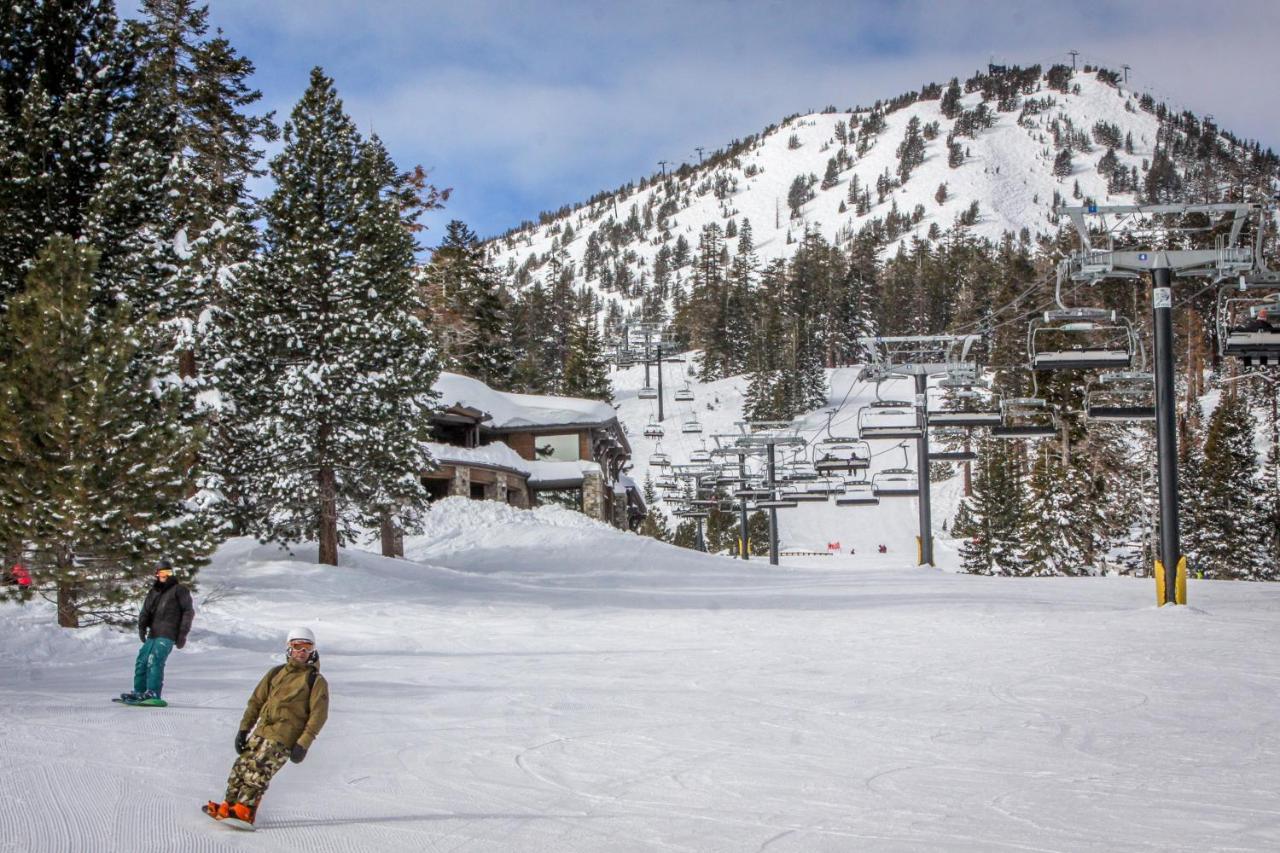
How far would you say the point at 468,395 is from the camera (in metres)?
55.6

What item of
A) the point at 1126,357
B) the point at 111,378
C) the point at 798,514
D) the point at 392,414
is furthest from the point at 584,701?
the point at 798,514

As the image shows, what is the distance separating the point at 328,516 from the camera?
29.6 meters

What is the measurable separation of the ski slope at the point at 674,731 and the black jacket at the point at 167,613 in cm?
82

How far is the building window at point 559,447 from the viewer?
61062mm

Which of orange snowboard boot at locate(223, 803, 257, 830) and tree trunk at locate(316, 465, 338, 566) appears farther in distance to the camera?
tree trunk at locate(316, 465, 338, 566)

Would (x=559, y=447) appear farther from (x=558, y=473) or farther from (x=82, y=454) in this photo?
(x=82, y=454)

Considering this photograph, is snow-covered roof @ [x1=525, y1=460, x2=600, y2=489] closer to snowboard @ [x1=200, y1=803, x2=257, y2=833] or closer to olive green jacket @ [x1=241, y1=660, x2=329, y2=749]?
olive green jacket @ [x1=241, y1=660, x2=329, y2=749]

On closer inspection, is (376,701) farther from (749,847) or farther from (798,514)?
(798,514)

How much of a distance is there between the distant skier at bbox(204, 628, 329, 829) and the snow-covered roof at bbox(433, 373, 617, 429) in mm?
47101

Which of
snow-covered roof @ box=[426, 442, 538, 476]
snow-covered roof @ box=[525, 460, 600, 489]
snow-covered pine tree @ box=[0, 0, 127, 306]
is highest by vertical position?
snow-covered pine tree @ box=[0, 0, 127, 306]

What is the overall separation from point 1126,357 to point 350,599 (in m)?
16.8

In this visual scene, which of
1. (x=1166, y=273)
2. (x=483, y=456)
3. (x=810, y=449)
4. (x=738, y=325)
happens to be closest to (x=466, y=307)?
(x=483, y=456)

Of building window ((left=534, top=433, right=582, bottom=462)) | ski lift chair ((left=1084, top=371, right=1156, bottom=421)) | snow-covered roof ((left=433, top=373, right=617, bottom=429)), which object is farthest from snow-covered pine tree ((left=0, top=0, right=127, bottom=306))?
building window ((left=534, top=433, right=582, bottom=462))

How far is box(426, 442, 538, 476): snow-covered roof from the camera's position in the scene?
49.4 metres
